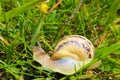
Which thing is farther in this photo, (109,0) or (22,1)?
(109,0)

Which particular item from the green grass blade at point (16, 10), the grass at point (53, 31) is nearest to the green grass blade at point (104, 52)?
the grass at point (53, 31)

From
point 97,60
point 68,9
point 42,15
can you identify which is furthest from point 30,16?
point 97,60

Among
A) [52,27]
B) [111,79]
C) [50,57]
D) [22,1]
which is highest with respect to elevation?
[22,1]

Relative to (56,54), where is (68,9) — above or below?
above

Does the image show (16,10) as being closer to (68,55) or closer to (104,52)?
(68,55)

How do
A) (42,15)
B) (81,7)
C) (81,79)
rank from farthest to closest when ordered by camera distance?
(81,7)
(42,15)
(81,79)

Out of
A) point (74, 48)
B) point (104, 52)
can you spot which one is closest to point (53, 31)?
point (74, 48)

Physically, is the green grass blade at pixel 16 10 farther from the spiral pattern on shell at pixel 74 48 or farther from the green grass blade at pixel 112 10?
the green grass blade at pixel 112 10

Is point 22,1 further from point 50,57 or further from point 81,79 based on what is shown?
point 81,79

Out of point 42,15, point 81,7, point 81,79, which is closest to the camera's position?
point 81,79
